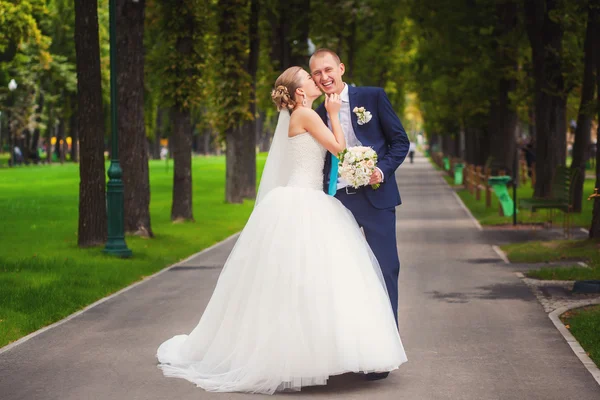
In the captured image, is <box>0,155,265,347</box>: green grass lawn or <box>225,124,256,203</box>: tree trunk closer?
<box>0,155,265,347</box>: green grass lawn

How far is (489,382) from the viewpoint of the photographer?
27.7 feet

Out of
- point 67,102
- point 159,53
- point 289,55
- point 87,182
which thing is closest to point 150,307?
point 87,182

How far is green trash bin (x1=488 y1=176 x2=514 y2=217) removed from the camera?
2734 centimetres

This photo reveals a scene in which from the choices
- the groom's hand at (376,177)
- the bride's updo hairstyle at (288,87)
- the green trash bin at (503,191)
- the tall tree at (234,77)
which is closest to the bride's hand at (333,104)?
the bride's updo hairstyle at (288,87)

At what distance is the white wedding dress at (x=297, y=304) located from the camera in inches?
314

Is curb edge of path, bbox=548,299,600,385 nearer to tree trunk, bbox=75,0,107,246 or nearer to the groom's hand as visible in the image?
the groom's hand

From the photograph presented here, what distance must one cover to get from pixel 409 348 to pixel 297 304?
2.20 metres

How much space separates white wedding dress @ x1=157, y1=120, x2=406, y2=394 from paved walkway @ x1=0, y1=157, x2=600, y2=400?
8.9 inches

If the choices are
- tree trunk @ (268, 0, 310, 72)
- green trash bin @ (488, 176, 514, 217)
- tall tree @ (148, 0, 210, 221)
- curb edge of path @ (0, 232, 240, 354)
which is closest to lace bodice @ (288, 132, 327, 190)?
curb edge of path @ (0, 232, 240, 354)

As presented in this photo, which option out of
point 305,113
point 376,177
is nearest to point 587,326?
point 376,177

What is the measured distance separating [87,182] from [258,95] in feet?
78.1

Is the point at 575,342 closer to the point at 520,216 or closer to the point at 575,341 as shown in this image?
the point at 575,341

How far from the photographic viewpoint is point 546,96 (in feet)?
105

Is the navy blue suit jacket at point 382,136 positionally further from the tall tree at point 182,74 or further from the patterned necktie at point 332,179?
the tall tree at point 182,74
